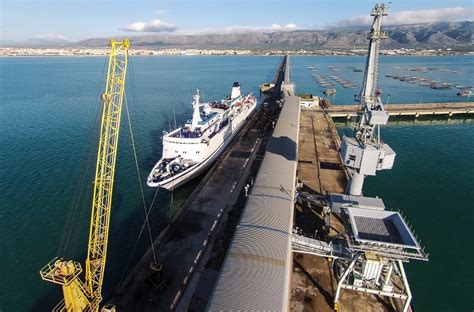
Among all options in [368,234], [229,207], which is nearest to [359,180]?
[368,234]

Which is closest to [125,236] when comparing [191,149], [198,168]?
[198,168]

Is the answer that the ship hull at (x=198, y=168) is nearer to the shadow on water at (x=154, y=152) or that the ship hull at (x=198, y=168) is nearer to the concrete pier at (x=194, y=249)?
the concrete pier at (x=194, y=249)

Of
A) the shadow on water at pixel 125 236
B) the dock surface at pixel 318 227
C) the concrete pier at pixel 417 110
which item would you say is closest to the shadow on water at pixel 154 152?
the shadow on water at pixel 125 236

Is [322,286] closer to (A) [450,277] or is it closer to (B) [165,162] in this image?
(A) [450,277]

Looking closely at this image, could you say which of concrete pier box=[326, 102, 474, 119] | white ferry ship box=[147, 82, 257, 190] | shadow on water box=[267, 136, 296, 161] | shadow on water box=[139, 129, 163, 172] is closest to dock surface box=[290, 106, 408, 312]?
shadow on water box=[267, 136, 296, 161]

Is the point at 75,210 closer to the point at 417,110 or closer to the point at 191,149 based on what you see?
the point at 191,149

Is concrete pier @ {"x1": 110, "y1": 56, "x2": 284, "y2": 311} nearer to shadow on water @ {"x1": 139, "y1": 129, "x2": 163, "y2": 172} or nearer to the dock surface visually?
the dock surface
